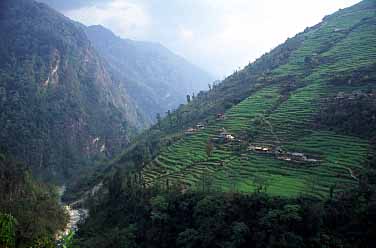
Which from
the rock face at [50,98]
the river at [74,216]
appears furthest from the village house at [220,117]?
the rock face at [50,98]

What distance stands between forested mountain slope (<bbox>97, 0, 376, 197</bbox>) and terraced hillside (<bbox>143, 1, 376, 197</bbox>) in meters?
0.11

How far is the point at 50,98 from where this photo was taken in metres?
146

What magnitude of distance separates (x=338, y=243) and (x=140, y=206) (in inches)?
985

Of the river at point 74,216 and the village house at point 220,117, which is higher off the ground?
the village house at point 220,117

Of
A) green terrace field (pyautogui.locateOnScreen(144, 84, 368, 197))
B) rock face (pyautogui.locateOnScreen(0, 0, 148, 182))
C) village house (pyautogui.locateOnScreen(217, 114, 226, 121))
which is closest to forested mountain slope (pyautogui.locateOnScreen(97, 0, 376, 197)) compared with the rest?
green terrace field (pyautogui.locateOnScreen(144, 84, 368, 197))

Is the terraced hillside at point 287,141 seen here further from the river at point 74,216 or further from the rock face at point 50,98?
the rock face at point 50,98

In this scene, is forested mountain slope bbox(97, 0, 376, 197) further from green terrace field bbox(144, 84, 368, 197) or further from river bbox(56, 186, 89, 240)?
river bbox(56, 186, 89, 240)

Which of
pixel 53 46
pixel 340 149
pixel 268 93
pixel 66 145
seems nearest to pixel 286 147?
pixel 340 149

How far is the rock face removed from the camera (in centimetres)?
11981

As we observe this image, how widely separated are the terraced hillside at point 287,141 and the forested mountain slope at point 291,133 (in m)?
0.11

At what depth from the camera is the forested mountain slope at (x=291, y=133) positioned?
141 ft

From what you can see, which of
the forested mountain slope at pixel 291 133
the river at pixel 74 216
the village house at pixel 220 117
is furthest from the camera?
the village house at pixel 220 117

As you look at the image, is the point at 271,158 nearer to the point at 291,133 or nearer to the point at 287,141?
the point at 287,141

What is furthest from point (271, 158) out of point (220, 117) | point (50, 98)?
point (50, 98)
